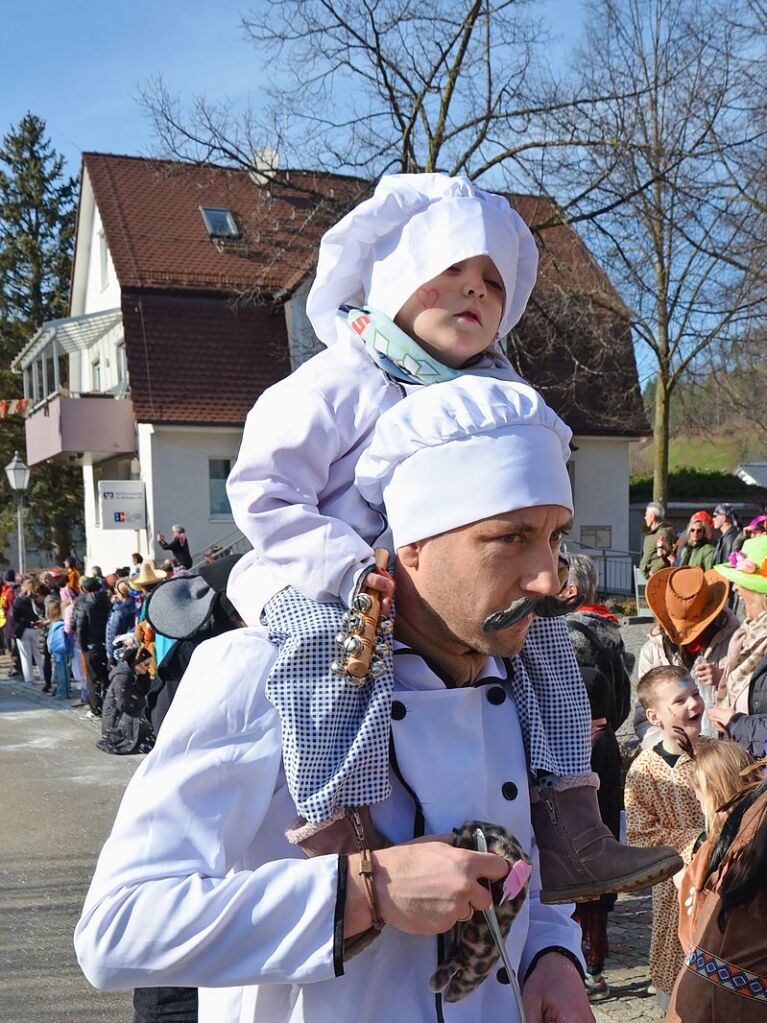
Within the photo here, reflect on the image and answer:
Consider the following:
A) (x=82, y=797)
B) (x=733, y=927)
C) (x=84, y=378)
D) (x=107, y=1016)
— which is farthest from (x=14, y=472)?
(x=733, y=927)

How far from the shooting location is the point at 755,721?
16.0ft

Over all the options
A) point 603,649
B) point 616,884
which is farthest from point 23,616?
point 616,884

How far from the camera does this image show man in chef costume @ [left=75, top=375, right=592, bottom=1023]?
149cm

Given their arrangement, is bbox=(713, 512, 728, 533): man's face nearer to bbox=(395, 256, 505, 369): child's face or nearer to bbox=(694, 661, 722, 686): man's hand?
bbox=(694, 661, 722, 686): man's hand

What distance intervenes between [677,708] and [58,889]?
13.2ft

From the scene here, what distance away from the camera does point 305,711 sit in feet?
5.32

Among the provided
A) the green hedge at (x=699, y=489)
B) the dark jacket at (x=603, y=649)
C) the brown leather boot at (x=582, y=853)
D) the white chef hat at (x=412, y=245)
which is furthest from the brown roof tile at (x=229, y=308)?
the brown leather boot at (x=582, y=853)

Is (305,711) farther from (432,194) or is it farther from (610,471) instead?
(610,471)

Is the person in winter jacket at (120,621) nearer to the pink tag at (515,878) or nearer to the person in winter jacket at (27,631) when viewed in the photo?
the person in winter jacket at (27,631)

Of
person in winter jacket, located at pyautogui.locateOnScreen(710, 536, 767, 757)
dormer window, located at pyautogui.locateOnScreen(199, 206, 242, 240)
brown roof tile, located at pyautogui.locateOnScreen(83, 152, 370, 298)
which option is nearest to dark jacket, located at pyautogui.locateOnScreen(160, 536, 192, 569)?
brown roof tile, located at pyautogui.locateOnScreen(83, 152, 370, 298)

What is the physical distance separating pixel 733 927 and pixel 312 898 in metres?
1.70

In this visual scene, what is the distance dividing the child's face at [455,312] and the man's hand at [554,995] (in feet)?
3.77

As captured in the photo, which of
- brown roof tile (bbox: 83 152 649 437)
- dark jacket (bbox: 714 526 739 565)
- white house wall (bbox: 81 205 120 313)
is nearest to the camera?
dark jacket (bbox: 714 526 739 565)

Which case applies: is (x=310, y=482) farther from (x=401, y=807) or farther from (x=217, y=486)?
(x=217, y=486)
